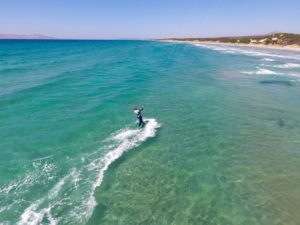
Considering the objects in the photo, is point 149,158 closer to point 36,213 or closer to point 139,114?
point 139,114

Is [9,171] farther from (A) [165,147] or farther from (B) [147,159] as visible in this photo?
(A) [165,147]

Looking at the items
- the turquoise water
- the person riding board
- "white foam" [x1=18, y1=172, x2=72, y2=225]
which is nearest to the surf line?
the turquoise water

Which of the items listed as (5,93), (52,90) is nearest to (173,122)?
(52,90)

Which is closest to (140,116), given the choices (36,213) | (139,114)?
(139,114)

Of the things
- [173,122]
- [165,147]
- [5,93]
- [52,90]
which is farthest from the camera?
A: [52,90]

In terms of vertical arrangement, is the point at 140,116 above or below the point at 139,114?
below

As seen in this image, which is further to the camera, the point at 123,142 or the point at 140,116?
the point at 140,116

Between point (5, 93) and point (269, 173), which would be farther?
point (5, 93)
